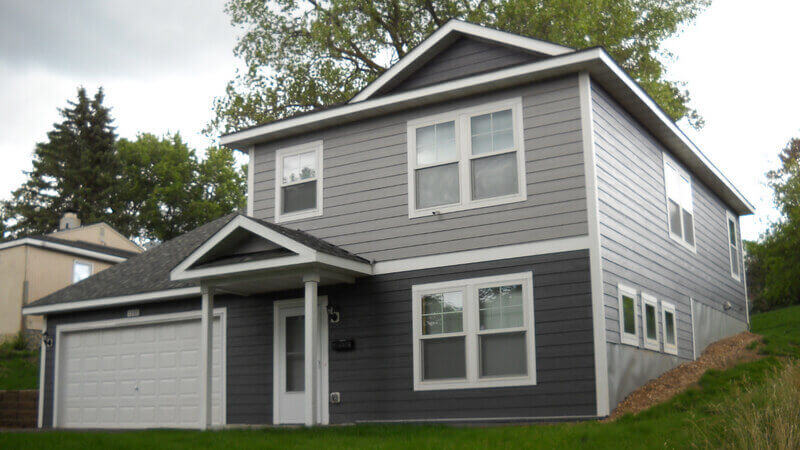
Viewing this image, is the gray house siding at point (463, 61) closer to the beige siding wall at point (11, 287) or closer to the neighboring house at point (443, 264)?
the neighboring house at point (443, 264)

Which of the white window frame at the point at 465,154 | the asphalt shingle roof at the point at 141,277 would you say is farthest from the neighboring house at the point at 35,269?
the white window frame at the point at 465,154

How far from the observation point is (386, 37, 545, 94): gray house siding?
41.3ft

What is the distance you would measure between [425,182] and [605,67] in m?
3.12

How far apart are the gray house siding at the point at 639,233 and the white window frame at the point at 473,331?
104 cm

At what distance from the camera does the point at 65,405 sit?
1617cm

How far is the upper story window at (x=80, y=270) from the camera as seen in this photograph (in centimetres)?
2883

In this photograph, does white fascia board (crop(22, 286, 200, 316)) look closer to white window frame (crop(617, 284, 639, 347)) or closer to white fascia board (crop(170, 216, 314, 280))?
white fascia board (crop(170, 216, 314, 280))

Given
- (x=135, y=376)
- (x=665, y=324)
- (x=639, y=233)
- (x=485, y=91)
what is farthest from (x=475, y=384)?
(x=135, y=376)

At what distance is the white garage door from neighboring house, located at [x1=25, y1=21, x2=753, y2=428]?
5 centimetres

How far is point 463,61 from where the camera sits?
13055 millimetres

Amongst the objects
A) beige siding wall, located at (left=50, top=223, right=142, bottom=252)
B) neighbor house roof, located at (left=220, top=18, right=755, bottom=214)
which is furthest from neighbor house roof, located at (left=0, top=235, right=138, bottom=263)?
neighbor house roof, located at (left=220, top=18, right=755, bottom=214)

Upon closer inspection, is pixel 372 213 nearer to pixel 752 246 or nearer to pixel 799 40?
pixel 752 246

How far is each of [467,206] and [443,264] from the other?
0.92m

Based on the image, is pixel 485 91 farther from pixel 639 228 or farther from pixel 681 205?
pixel 681 205
